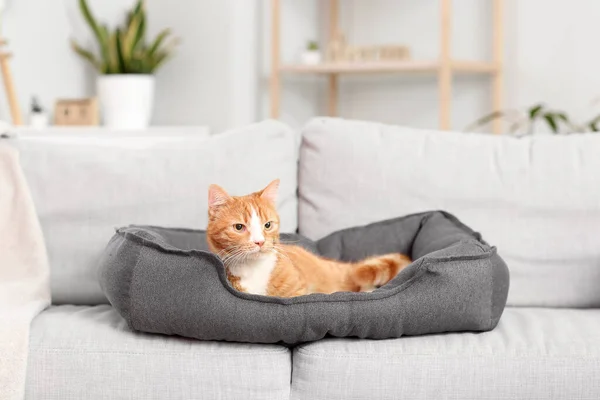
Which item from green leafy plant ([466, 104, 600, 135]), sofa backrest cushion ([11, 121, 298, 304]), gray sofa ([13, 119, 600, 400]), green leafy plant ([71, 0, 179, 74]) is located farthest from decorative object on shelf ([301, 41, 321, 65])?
sofa backrest cushion ([11, 121, 298, 304])

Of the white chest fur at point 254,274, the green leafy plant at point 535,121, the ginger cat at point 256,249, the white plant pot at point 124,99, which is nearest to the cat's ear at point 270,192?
the ginger cat at point 256,249

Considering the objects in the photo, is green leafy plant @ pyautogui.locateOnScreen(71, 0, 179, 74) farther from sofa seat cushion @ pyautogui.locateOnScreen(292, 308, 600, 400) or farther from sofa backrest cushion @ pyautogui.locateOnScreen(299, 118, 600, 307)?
sofa seat cushion @ pyautogui.locateOnScreen(292, 308, 600, 400)

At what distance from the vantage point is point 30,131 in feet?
10.1

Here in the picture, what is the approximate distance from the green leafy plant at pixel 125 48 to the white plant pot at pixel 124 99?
6 cm

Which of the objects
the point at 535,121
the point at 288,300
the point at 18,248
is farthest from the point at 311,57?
the point at 288,300

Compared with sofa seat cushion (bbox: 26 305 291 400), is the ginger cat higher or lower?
higher

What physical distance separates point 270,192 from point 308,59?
2.19 meters

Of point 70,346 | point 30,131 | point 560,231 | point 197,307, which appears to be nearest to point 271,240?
point 197,307

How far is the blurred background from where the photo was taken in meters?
3.60

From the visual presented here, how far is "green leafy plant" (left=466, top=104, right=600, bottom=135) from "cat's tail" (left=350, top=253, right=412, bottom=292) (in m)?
1.62

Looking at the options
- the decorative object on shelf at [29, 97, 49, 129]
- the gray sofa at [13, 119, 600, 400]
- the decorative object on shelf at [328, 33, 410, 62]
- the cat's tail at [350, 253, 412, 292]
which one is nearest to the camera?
the cat's tail at [350, 253, 412, 292]

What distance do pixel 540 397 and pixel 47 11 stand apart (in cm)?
288

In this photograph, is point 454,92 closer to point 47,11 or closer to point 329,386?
point 47,11

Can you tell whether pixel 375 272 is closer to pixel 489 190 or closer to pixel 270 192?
pixel 270 192
